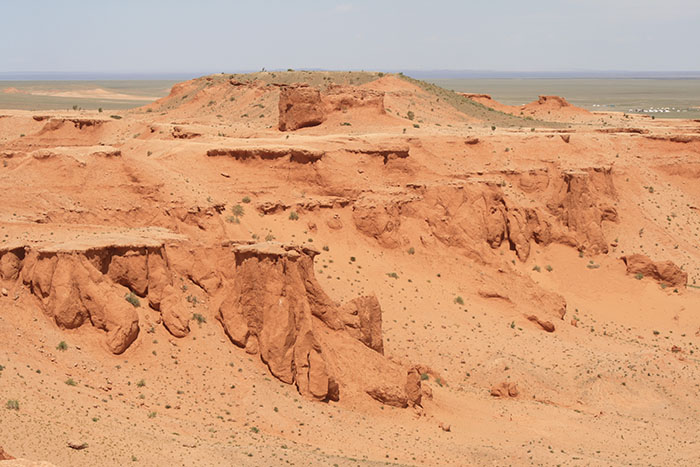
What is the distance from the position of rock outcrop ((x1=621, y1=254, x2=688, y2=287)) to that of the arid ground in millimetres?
75

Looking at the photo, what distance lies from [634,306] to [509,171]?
23.7 ft

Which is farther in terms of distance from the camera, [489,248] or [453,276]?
[489,248]

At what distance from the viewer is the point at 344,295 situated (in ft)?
83.6

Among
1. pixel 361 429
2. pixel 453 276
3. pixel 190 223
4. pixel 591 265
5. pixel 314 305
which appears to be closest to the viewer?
pixel 361 429

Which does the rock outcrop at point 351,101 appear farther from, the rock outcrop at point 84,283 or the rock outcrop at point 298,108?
the rock outcrop at point 84,283

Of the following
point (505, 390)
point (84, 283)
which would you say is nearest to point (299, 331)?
point (84, 283)

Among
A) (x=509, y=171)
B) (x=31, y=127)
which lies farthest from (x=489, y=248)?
(x=31, y=127)

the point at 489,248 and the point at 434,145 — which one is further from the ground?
the point at 434,145

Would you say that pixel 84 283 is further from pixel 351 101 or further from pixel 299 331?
pixel 351 101

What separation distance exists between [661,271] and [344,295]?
1445 cm

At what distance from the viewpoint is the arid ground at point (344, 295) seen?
1755 centimetres

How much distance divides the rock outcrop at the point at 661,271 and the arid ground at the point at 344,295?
0.25ft

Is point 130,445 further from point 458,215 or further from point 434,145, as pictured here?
point 434,145

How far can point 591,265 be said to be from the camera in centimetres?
3438
